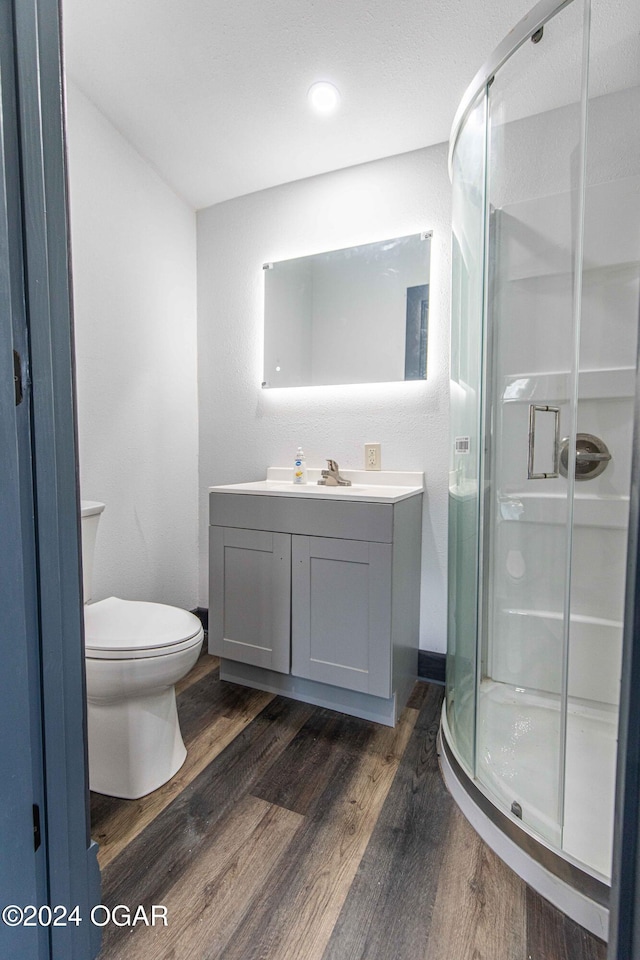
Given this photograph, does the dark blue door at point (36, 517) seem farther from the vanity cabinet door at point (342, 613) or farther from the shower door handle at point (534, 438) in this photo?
the shower door handle at point (534, 438)

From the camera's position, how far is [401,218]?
6.23 ft

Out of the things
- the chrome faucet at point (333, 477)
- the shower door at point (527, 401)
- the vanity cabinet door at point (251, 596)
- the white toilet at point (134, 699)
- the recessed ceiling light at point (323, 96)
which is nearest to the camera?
the white toilet at point (134, 699)

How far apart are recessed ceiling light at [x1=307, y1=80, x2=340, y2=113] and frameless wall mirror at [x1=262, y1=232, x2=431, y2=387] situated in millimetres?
502

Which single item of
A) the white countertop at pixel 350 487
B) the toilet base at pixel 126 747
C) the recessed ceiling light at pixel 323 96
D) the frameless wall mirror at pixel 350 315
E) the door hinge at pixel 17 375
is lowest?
the toilet base at pixel 126 747

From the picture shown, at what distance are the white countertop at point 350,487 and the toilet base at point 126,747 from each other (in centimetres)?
78

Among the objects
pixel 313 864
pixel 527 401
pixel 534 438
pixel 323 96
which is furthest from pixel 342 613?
pixel 323 96

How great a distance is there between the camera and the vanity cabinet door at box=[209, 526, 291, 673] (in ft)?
5.51

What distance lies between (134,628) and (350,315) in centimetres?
155

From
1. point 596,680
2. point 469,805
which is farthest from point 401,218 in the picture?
point 469,805

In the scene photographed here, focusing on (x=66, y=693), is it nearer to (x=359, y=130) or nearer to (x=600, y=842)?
(x=600, y=842)

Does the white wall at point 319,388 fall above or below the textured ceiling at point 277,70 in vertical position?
below

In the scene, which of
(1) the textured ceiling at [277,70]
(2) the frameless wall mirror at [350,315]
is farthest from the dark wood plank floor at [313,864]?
(1) the textured ceiling at [277,70]

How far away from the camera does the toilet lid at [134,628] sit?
1.19 m

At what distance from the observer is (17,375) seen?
70 cm
